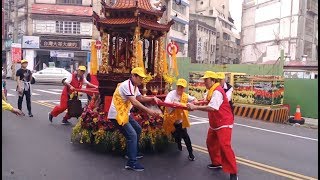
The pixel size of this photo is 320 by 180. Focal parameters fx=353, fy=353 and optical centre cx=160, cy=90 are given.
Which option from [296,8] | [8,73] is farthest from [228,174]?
[296,8]

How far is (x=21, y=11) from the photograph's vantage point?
36.4 metres

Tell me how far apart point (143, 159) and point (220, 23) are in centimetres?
5755

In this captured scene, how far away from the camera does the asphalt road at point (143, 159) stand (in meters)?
5.61

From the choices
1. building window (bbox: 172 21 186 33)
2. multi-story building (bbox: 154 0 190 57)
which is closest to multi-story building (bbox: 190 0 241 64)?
multi-story building (bbox: 154 0 190 57)

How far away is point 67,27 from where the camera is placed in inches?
1368

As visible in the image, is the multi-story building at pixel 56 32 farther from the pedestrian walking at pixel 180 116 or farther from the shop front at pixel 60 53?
the pedestrian walking at pixel 180 116

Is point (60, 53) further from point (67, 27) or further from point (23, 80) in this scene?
point (23, 80)

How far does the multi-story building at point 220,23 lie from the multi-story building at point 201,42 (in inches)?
122

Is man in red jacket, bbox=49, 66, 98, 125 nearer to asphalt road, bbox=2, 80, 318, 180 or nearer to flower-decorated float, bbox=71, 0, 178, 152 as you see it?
asphalt road, bbox=2, 80, 318, 180

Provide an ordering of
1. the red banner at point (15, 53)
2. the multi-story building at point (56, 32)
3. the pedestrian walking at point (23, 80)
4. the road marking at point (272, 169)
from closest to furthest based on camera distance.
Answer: the road marking at point (272, 169) → the pedestrian walking at point (23, 80) → the red banner at point (15, 53) → the multi-story building at point (56, 32)

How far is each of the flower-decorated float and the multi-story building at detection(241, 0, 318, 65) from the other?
32.3 meters

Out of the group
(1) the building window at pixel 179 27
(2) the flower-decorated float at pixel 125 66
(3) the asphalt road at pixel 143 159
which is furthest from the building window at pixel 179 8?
(2) the flower-decorated float at pixel 125 66

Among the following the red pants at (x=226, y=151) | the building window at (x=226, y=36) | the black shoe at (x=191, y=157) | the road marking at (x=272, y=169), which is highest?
the building window at (x=226, y=36)

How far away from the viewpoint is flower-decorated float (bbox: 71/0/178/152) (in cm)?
686
